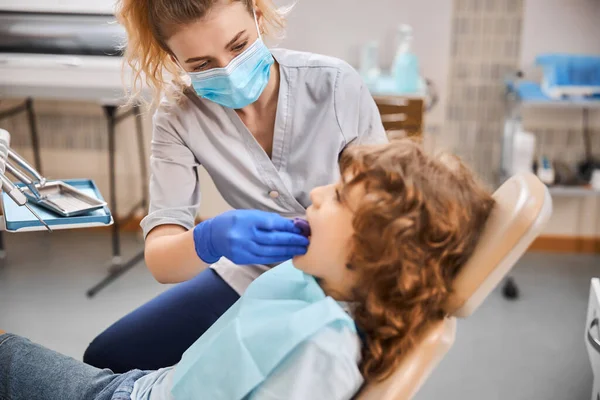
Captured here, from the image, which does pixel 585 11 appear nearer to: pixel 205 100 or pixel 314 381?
pixel 205 100

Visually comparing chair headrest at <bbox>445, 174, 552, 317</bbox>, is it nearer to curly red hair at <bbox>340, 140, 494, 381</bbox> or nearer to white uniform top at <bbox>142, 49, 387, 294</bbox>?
curly red hair at <bbox>340, 140, 494, 381</bbox>

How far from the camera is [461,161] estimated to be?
4.08 feet

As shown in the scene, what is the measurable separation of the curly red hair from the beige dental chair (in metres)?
0.03

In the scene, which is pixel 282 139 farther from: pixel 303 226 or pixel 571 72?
→ pixel 571 72

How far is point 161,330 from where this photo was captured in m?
1.60

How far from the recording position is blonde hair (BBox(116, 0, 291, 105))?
55.3 inches

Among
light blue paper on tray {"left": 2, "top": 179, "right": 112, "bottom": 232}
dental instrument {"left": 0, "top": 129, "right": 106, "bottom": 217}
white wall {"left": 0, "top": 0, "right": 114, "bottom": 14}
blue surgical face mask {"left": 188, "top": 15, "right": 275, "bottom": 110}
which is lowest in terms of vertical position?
light blue paper on tray {"left": 2, "top": 179, "right": 112, "bottom": 232}

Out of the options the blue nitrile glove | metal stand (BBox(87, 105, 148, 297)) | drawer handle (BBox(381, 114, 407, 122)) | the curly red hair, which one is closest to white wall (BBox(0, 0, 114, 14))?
metal stand (BBox(87, 105, 148, 297))

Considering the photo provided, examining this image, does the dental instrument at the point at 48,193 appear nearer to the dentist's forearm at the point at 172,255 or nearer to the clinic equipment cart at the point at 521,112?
the dentist's forearm at the point at 172,255

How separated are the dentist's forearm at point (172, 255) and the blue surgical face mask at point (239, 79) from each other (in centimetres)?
31

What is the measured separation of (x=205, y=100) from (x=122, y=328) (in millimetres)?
559

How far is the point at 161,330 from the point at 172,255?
0.78 ft

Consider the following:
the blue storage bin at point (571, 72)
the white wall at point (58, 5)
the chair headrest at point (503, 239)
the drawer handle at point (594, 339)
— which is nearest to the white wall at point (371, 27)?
the blue storage bin at point (571, 72)

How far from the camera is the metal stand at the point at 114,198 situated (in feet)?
10.1
